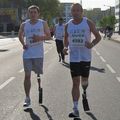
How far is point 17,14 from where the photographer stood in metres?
114

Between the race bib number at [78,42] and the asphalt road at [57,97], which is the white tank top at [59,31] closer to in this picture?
the asphalt road at [57,97]

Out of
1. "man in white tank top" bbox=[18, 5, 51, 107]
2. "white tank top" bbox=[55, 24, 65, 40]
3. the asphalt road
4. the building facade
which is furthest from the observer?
the building facade

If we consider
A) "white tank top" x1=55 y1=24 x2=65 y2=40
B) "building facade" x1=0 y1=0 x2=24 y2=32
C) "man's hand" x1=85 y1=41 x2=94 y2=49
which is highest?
"man's hand" x1=85 y1=41 x2=94 y2=49

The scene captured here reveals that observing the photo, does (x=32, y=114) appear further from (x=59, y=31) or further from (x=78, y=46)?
(x=59, y=31)

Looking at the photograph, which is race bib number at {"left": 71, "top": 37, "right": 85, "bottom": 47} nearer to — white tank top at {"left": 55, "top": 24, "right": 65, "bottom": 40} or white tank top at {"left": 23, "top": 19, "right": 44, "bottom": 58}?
white tank top at {"left": 23, "top": 19, "right": 44, "bottom": 58}

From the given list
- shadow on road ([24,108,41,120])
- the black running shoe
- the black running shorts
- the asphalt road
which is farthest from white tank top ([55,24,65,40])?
the black running shoe

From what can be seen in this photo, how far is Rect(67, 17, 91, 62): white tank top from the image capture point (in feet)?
25.7

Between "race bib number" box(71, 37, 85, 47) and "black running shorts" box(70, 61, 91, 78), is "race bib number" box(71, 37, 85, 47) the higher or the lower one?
the higher one

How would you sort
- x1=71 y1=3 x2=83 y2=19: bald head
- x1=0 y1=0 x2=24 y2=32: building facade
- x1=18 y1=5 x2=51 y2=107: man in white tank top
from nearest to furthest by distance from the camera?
x1=71 y1=3 x2=83 y2=19: bald head < x1=18 y1=5 x2=51 y2=107: man in white tank top < x1=0 y1=0 x2=24 y2=32: building facade

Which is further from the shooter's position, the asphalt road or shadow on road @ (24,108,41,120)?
the asphalt road

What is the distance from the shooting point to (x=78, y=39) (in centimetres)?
785

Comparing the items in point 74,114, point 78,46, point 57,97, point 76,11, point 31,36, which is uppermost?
point 76,11

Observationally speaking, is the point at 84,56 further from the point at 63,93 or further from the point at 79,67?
the point at 63,93

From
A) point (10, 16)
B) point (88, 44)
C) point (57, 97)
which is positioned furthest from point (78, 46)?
point (10, 16)
